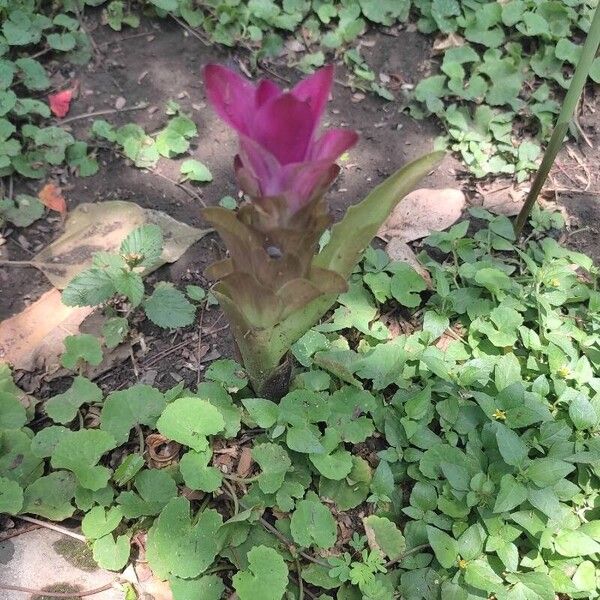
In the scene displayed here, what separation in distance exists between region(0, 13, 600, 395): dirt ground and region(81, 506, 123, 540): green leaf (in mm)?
436

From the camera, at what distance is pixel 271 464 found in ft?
5.47

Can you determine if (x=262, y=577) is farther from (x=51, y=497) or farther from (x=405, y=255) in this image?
(x=405, y=255)

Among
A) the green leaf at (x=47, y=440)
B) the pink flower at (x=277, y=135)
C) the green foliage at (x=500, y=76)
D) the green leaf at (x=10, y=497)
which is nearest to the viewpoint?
the pink flower at (x=277, y=135)

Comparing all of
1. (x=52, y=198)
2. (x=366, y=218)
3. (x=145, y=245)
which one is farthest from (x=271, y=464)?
(x=52, y=198)

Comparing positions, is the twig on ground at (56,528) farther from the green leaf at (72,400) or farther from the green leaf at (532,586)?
the green leaf at (532,586)

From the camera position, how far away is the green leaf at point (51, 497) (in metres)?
1.66

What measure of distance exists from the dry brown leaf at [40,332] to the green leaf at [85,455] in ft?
1.27

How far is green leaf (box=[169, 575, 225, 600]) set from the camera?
1535 millimetres

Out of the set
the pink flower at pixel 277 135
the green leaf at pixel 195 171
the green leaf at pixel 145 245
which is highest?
the pink flower at pixel 277 135

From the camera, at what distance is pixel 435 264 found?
219 centimetres

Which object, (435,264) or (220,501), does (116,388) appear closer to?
(220,501)

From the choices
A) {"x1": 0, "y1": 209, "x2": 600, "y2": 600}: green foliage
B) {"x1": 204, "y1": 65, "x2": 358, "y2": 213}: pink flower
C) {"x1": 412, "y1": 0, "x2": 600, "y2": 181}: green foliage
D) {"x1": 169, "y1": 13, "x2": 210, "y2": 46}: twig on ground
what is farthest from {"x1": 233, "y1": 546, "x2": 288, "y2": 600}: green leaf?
{"x1": 169, "y1": 13, "x2": 210, "y2": 46}: twig on ground

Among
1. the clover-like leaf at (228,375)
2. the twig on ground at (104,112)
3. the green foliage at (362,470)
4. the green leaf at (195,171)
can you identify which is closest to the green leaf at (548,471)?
the green foliage at (362,470)

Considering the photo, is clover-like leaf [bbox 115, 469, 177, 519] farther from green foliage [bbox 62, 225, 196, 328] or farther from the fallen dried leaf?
green foliage [bbox 62, 225, 196, 328]
